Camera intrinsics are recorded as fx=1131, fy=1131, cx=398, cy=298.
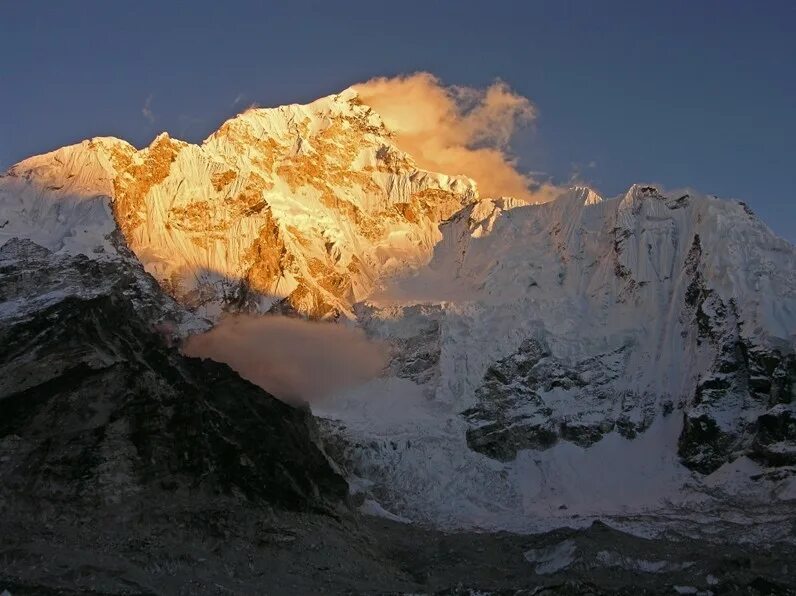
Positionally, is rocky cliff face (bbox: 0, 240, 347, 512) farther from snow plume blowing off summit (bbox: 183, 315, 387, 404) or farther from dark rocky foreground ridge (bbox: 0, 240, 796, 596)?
snow plume blowing off summit (bbox: 183, 315, 387, 404)

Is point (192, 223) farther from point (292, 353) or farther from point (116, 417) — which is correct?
point (116, 417)

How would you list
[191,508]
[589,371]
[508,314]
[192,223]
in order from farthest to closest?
1. [192,223]
2. [508,314]
3. [589,371]
4. [191,508]

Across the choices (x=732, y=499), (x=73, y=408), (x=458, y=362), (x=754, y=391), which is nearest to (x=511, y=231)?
(x=458, y=362)

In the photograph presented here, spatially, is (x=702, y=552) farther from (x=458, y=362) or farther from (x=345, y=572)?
(x=458, y=362)

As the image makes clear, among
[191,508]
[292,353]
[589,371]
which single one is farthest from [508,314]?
[191,508]

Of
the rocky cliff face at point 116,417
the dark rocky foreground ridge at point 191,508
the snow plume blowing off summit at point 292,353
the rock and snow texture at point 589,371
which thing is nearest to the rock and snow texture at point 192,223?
the snow plume blowing off summit at point 292,353

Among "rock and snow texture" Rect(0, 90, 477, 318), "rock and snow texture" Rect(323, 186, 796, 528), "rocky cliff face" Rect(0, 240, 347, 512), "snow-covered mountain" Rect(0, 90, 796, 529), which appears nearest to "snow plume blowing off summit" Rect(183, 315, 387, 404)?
"snow-covered mountain" Rect(0, 90, 796, 529)
